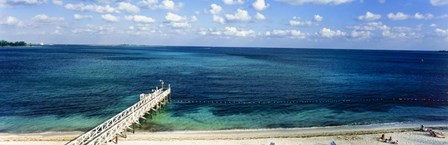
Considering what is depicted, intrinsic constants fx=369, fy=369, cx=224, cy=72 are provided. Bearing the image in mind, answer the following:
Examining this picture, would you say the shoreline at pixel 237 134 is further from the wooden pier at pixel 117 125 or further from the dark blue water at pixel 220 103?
the dark blue water at pixel 220 103

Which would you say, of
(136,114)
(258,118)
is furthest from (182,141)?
(258,118)

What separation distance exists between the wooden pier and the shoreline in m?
1.04

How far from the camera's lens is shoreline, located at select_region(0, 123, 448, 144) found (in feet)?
104

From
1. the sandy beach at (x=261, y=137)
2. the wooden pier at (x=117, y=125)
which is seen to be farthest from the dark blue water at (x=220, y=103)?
the sandy beach at (x=261, y=137)

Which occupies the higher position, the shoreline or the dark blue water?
the dark blue water

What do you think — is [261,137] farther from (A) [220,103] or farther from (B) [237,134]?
(A) [220,103]

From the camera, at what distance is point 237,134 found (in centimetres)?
3444

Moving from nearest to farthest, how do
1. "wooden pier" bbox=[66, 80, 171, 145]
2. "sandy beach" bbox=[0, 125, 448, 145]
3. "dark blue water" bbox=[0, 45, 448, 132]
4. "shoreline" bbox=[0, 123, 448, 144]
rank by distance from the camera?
"wooden pier" bbox=[66, 80, 171, 145] < "sandy beach" bbox=[0, 125, 448, 145] < "shoreline" bbox=[0, 123, 448, 144] < "dark blue water" bbox=[0, 45, 448, 132]

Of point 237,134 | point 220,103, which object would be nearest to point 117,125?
point 237,134

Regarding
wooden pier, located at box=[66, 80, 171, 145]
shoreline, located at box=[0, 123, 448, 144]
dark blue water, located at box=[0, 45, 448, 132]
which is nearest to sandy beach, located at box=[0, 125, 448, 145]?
shoreline, located at box=[0, 123, 448, 144]

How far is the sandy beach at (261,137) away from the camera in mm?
31250

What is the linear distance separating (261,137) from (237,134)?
2.52 metres

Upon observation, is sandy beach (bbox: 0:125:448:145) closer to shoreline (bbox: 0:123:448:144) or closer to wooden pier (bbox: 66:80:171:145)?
shoreline (bbox: 0:123:448:144)

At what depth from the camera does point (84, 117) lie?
131ft
